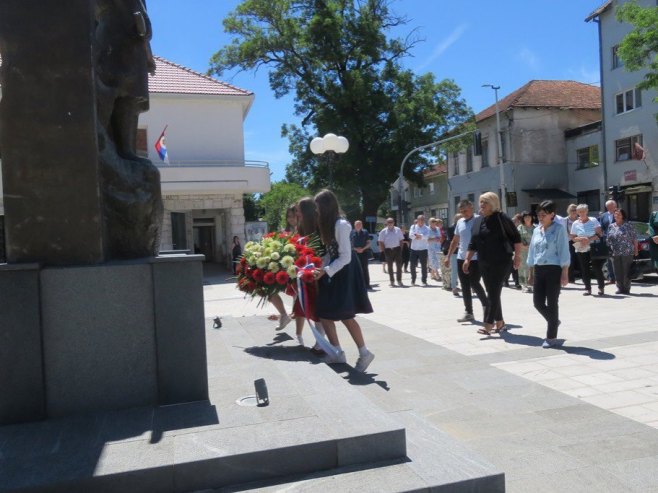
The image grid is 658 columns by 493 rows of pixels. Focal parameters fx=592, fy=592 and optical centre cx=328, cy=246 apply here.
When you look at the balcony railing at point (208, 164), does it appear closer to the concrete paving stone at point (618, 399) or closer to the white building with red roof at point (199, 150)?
the white building with red roof at point (199, 150)

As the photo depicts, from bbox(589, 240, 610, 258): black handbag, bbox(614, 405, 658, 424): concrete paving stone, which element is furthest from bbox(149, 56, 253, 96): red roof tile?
bbox(614, 405, 658, 424): concrete paving stone

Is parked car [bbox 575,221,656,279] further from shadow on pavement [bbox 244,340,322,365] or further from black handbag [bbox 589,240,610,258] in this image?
shadow on pavement [bbox 244,340,322,365]

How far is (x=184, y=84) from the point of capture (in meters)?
25.4

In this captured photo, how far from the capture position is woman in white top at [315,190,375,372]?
18.3 ft

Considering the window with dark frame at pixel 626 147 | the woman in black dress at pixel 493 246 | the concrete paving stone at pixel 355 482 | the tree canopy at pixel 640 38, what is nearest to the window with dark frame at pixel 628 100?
the window with dark frame at pixel 626 147

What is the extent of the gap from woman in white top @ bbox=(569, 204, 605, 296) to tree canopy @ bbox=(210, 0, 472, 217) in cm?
2447

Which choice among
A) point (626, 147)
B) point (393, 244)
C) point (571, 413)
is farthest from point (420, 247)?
point (626, 147)

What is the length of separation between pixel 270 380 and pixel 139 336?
1156 mm

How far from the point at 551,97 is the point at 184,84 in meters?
25.5

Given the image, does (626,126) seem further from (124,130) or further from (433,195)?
(124,130)

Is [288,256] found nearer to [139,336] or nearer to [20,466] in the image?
[139,336]

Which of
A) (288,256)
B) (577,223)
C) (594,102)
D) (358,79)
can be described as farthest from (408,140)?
(288,256)

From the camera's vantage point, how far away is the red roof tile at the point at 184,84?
2467 centimetres

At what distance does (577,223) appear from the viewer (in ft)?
39.8
